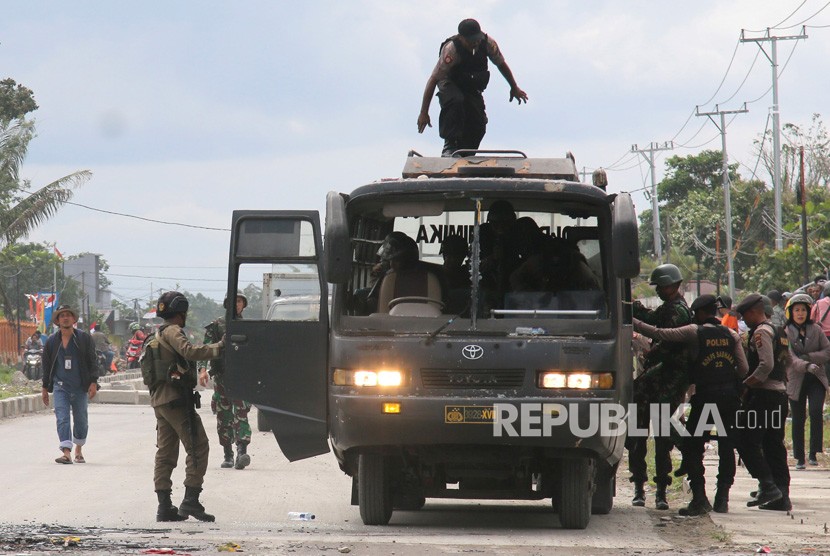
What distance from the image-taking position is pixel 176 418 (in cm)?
1019

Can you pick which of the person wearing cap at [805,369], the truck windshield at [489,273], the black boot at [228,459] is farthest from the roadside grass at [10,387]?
the truck windshield at [489,273]

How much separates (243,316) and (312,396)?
873mm

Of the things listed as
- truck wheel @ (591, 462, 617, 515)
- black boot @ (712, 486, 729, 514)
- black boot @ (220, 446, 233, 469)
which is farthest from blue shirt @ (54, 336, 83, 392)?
black boot @ (712, 486, 729, 514)

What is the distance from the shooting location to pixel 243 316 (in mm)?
10133

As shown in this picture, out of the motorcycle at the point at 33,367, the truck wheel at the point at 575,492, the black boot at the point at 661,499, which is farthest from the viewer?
the motorcycle at the point at 33,367

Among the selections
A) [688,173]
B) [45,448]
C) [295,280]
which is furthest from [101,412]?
[688,173]

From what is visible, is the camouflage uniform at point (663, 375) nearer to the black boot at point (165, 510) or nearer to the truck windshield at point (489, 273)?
the truck windshield at point (489, 273)

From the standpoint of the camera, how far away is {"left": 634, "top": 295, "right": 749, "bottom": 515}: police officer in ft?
34.6

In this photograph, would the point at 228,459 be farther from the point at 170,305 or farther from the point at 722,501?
the point at 722,501

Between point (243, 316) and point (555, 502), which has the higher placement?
point (243, 316)

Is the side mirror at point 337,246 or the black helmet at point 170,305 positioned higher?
the side mirror at point 337,246

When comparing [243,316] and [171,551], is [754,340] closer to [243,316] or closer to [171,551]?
[243,316]

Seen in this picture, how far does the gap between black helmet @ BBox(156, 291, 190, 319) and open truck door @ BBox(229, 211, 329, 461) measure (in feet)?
2.01

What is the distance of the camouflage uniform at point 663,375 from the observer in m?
10.9
